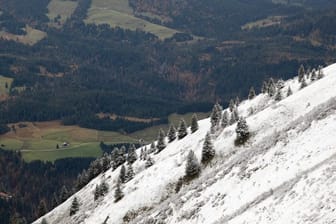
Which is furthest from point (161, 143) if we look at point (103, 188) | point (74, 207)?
point (74, 207)

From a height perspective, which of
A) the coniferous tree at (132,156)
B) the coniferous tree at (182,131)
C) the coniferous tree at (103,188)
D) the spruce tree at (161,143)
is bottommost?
the coniferous tree at (103,188)

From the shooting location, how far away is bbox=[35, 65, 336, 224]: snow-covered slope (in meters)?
42.2

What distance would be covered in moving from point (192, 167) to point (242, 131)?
29.3 ft

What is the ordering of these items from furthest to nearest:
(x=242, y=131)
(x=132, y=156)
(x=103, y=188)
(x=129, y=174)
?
(x=132, y=156), (x=103, y=188), (x=129, y=174), (x=242, y=131)

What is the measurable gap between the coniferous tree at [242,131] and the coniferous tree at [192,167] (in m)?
6.90

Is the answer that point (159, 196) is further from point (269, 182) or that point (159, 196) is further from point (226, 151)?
point (269, 182)

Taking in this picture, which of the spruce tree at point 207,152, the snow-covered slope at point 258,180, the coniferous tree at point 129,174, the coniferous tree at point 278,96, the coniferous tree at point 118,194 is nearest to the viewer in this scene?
the snow-covered slope at point 258,180

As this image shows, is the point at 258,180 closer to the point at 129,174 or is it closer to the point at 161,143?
the point at 129,174

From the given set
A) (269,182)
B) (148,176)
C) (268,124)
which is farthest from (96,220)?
(269,182)

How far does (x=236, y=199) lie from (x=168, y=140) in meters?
54.8

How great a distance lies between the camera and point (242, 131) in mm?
70125

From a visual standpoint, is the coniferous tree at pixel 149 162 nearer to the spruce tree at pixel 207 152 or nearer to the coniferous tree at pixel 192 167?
the spruce tree at pixel 207 152

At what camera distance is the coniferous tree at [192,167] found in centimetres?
6850

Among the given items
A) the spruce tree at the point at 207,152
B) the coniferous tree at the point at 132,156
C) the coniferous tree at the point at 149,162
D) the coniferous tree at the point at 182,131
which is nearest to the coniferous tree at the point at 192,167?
the spruce tree at the point at 207,152
